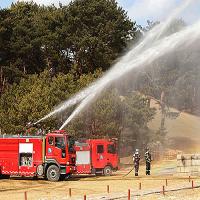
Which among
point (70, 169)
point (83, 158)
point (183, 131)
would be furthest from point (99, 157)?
point (183, 131)

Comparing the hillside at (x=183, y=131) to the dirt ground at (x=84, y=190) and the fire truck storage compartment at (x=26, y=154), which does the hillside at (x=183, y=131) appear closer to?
the fire truck storage compartment at (x=26, y=154)

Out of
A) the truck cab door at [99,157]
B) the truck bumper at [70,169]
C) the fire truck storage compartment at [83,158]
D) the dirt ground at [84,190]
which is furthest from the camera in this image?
the truck cab door at [99,157]

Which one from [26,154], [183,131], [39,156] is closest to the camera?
[39,156]

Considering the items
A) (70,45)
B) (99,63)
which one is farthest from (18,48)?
→ (99,63)

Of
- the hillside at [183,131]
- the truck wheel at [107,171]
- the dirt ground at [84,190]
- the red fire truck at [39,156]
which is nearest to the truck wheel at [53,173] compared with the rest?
the red fire truck at [39,156]

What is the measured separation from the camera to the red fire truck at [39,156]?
31.2 m

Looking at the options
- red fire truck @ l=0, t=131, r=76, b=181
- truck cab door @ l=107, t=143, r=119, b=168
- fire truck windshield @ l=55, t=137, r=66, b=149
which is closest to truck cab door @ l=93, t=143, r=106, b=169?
truck cab door @ l=107, t=143, r=119, b=168

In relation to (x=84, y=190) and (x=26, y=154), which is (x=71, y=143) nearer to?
(x=26, y=154)

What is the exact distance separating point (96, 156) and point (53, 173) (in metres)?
5.61

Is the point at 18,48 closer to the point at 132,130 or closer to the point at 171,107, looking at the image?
the point at 132,130

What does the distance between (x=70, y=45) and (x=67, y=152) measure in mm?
36214

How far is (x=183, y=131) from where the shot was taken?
90.6 metres

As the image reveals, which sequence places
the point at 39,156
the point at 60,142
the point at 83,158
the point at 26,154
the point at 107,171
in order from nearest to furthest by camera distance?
the point at 60,142, the point at 39,156, the point at 26,154, the point at 83,158, the point at 107,171

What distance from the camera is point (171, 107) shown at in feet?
271
